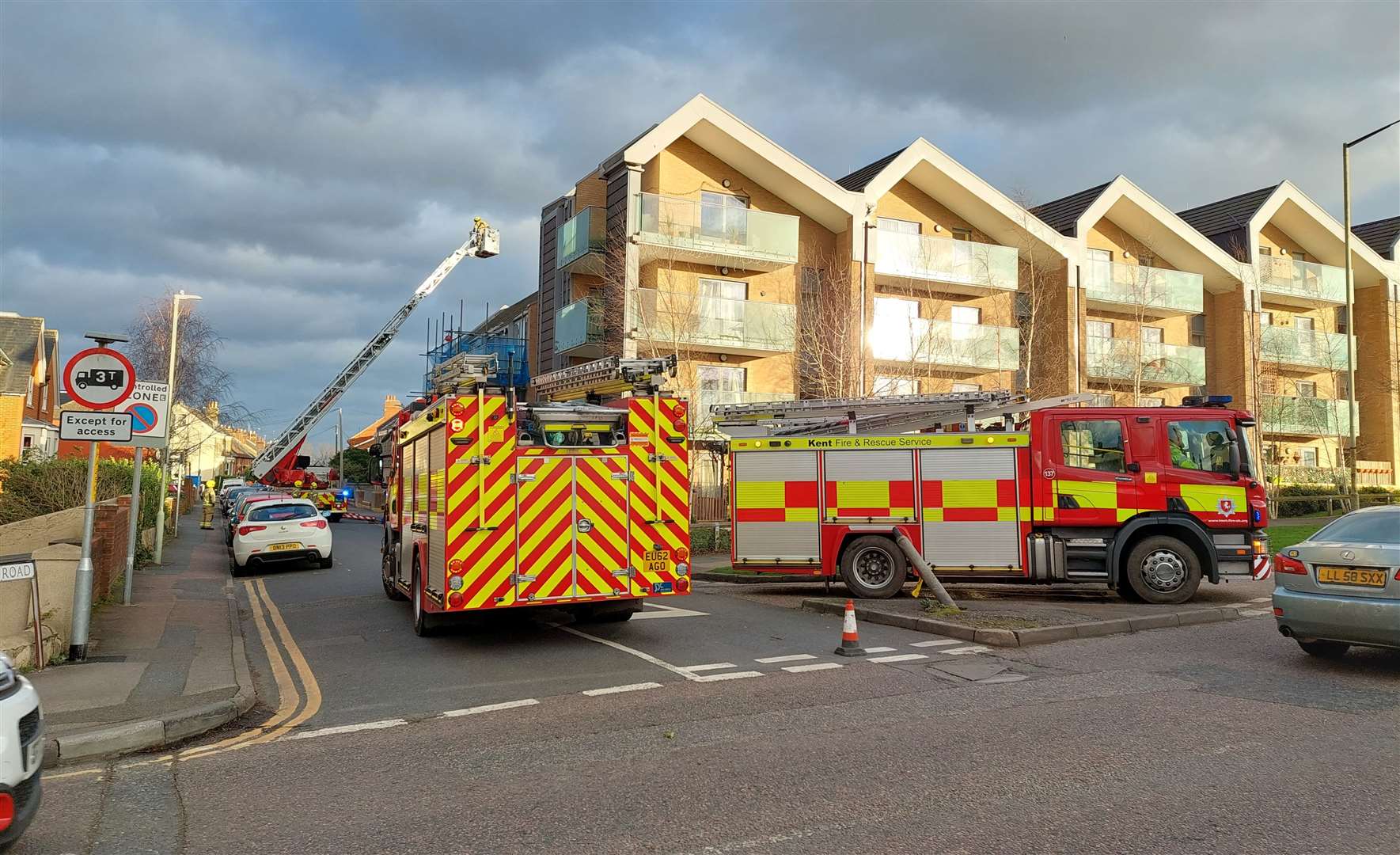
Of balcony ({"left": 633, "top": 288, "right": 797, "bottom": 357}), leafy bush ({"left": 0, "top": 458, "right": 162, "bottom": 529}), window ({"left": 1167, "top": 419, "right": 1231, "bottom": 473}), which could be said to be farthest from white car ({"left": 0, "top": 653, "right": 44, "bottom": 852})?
balcony ({"left": 633, "top": 288, "right": 797, "bottom": 357})

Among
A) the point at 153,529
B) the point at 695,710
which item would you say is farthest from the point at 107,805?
the point at 153,529

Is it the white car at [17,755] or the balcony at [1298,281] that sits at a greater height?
the balcony at [1298,281]

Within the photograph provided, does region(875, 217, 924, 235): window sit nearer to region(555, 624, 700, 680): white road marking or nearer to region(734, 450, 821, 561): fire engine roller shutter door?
region(734, 450, 821, 561): fire engine roller shutter door

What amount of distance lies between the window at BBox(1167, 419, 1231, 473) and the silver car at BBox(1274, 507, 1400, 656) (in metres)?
3.98

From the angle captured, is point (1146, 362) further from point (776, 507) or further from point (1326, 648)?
point (1326, 648)

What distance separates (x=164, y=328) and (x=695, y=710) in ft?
127

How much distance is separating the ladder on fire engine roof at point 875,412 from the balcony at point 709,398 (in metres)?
9.35

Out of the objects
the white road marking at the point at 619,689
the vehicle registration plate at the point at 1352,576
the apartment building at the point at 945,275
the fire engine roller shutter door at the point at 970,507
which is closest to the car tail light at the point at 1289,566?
the vehicle registration plate at the point at 1352,576

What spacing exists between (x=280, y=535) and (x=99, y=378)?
9903 mm

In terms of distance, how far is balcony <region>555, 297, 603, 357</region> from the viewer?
89.0 ft

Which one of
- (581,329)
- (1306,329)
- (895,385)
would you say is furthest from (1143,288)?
(581,329)

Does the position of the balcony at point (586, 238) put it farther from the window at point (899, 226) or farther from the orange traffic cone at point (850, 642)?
the orange traffic cone at point (850, 642)

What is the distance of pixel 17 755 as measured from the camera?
3.91 metres

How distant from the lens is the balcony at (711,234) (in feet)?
85.1
